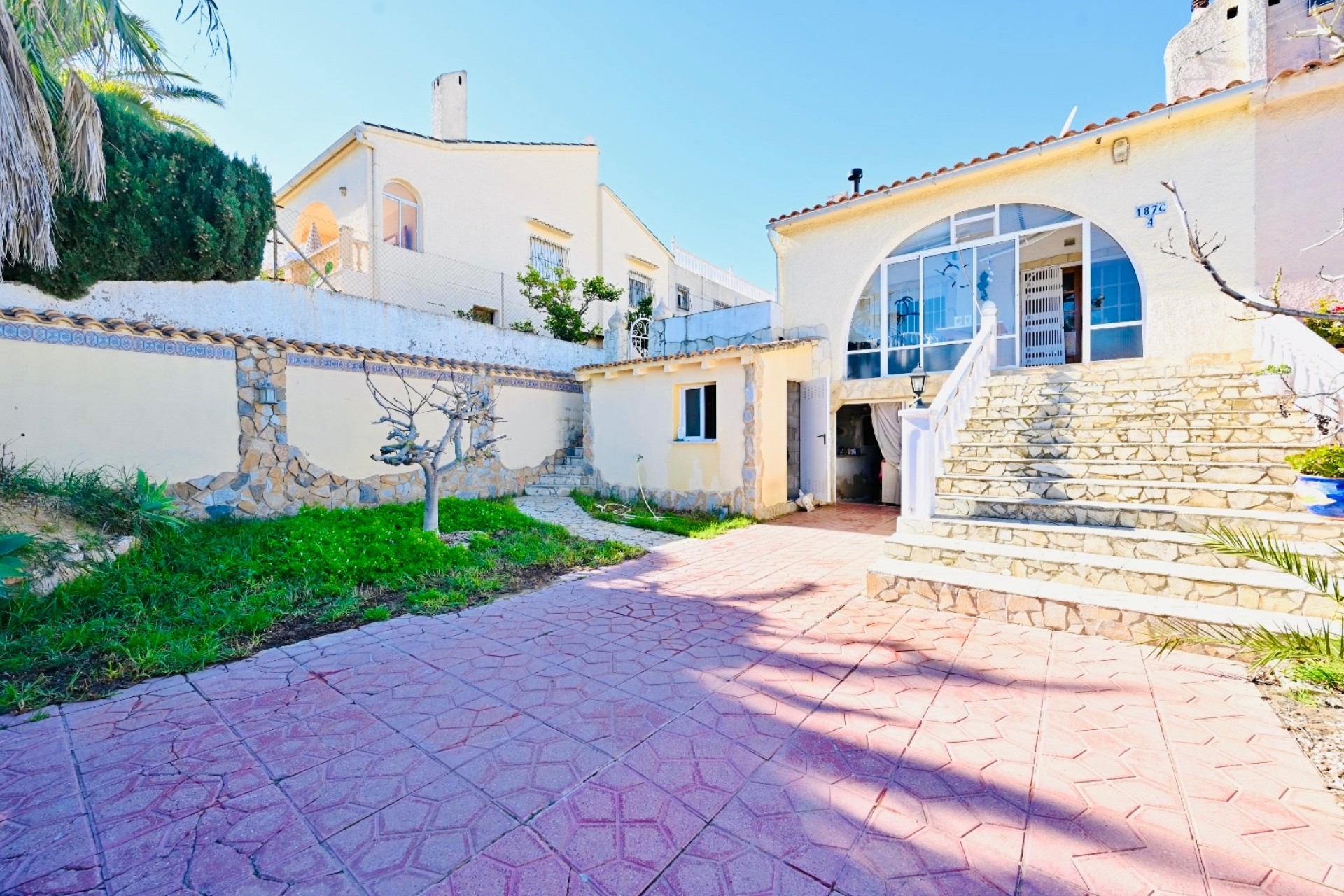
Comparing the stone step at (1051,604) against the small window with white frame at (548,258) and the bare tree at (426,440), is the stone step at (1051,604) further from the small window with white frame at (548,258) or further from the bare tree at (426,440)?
the small window with white frame at (548,258)

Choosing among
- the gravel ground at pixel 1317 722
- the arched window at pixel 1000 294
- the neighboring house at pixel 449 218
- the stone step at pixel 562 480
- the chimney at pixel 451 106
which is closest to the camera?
the gravel ground at pixel 1317 722

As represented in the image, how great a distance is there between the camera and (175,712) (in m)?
3.17

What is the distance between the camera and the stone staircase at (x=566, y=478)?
39.3ft

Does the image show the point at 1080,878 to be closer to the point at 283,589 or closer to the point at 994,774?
the point at 994,774

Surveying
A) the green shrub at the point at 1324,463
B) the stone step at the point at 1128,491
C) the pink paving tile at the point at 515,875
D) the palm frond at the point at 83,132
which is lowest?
the pink paving tile at the point at 515,875

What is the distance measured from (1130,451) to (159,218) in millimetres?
13510

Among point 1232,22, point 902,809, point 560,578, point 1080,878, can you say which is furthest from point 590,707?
point 1232,22

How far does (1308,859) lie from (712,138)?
48.1 ft

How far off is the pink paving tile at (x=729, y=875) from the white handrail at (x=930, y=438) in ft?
14.4

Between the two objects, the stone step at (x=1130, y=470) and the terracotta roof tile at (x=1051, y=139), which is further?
the terracotta roof tile at (x=1051, y=139)

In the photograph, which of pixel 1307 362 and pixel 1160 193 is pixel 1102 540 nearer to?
pixel 1307 362

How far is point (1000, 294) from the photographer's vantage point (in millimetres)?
10180

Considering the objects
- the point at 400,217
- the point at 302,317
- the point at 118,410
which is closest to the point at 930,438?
the point at 118,410

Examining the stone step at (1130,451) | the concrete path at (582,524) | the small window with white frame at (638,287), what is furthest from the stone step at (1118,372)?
the small window with white frame at (638,287)
